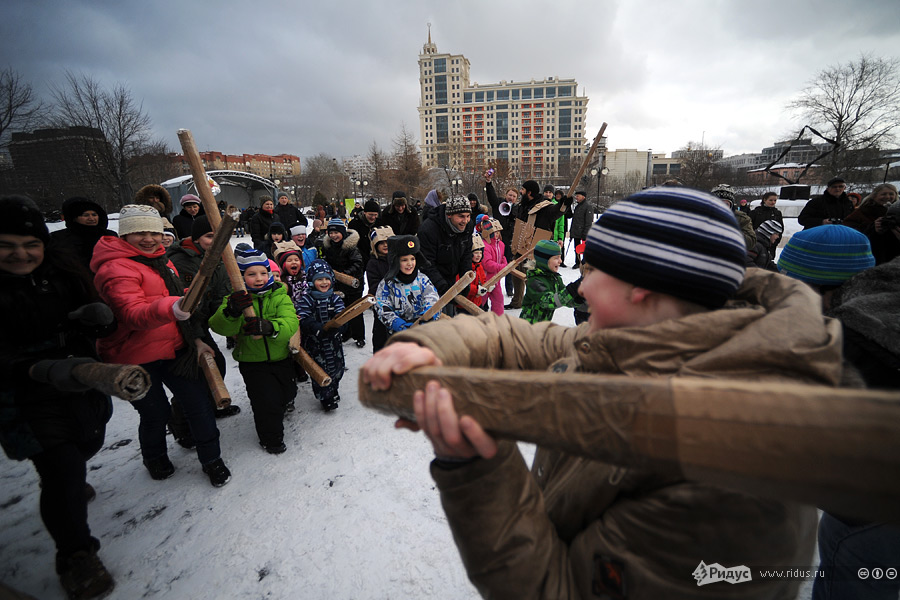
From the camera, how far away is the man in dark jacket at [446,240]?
4.59 metres

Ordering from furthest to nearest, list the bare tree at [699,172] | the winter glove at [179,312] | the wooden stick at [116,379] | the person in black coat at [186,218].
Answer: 1. the bare tree at [699,172]
2. the person in black coat at [186,218]
3. the winter glove at [179,312]
4. the wooden stick at [116,379]

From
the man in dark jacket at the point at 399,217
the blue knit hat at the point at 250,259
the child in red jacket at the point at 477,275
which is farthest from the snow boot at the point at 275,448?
the man in dark jacket at the point at 399,217

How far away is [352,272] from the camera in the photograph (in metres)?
5.60

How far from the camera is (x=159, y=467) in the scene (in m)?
2.90

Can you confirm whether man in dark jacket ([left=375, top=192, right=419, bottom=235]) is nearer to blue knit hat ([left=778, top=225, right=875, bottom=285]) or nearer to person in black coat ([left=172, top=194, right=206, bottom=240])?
person in black coat ([left=172, top=194, right=206, bottom=240])

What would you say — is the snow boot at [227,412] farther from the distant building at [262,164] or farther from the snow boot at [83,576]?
the distant building at [262,164]

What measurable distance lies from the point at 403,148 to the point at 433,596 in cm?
3815

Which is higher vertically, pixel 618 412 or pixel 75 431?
pixel 618 412

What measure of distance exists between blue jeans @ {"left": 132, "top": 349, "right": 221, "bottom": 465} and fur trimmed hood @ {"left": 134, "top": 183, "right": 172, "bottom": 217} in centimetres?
296

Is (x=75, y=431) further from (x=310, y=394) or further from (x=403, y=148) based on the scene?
(x=403, y=148)

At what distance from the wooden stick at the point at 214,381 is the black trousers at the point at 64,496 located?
73 cm

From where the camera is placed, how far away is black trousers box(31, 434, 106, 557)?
2.02m

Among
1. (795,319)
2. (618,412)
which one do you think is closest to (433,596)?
(618,412)

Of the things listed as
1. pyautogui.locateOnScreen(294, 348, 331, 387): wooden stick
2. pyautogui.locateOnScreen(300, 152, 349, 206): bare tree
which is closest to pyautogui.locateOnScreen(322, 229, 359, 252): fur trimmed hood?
pyautogui.locateOnScreen(294, 348, 331, 387): wooden stick
